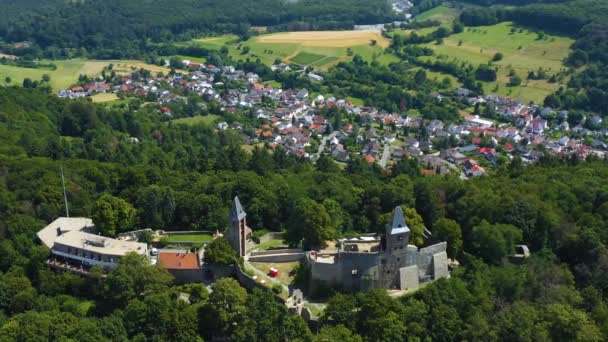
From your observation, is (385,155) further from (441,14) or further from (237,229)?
(441,14)

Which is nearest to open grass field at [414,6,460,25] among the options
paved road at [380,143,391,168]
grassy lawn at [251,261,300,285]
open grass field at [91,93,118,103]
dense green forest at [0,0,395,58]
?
dense green forest at [0,0,395,58]

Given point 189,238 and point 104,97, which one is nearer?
point 189,238

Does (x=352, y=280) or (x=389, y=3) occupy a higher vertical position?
(x=389, y=3)

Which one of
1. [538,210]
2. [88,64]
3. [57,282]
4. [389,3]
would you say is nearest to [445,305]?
[538,210]

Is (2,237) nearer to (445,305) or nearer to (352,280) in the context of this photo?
(352,280)

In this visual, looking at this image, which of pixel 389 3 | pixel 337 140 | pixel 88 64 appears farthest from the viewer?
pixel 389 3

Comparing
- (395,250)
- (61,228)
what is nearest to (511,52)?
(395,250)

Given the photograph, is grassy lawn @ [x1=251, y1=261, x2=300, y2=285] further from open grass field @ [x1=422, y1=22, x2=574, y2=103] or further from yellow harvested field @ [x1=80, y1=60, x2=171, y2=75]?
yellow harvested field @ [x1=80, y1=60, x2=171, y2=75]

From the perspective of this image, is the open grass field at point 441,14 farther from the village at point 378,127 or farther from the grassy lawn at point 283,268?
the grassy lawn at point 283,268
